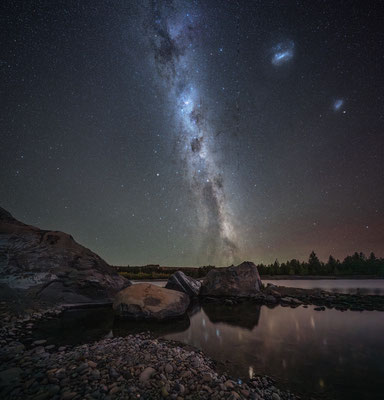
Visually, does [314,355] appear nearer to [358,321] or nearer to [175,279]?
[358,321]

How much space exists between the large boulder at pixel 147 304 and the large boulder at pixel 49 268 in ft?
13.4

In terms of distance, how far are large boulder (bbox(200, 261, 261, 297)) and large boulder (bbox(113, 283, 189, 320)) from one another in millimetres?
6873

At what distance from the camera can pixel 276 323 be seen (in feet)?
25.3

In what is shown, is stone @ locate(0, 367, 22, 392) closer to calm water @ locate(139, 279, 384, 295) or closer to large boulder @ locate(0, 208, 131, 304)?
large boulder @ locate(0, 208, 131, 304)

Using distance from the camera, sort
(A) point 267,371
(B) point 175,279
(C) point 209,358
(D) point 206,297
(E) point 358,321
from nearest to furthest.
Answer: (A) point 267,371, (C) point 209,358, (E) point 358,321, (B) point 175,279, (D) point 206,297

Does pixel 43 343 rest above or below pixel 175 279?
below

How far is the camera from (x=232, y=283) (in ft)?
49.1

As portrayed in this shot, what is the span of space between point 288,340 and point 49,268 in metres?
12.3

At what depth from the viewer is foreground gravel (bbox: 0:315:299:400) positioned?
2773 mm

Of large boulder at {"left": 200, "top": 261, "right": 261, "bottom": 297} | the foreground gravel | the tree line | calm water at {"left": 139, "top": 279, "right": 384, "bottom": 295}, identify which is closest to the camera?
the foreground gravel

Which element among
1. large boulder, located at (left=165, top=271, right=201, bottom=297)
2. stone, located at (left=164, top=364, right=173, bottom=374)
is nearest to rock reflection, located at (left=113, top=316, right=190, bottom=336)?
stone, located at (left=164, top=364, right=173, bottom=374)

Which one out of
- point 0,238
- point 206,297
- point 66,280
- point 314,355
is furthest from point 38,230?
point 314,355

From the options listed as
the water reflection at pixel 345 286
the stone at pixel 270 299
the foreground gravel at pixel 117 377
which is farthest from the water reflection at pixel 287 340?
the water reflection at pixel 345 286

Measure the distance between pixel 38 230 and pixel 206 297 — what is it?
13.2 meters
